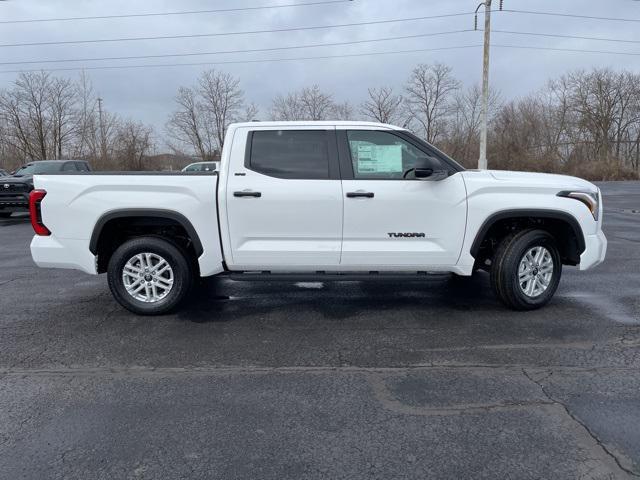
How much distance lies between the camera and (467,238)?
16.3 feet

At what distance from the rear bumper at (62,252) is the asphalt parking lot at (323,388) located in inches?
25.8

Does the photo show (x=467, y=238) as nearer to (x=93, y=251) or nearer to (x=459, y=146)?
(x=93, y=251)

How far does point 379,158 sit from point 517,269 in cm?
188

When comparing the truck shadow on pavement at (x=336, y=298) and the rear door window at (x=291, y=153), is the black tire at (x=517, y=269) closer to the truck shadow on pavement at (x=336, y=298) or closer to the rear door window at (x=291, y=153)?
the truck shadow on pavement at (x=336, y=298)

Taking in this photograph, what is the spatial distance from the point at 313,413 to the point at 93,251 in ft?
10.3

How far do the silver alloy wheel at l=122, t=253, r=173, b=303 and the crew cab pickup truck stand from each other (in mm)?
12

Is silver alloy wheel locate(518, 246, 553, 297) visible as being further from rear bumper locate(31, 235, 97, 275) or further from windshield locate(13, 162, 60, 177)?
windshield locate(13, 162, 60, 177)

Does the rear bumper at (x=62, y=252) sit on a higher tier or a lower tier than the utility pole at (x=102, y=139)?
lower

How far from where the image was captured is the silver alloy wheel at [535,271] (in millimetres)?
5100

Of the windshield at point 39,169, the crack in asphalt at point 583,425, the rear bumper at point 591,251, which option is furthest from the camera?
the windshield at point 39,169

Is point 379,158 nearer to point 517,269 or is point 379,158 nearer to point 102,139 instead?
point 517,269

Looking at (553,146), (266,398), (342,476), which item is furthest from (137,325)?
(553,146)

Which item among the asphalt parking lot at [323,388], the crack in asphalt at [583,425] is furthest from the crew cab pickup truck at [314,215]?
the crack in asphalt at [583,425]

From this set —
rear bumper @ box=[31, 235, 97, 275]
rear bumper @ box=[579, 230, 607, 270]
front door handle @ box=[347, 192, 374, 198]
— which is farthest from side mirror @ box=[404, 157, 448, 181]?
rear bumper @ box=[31, 235, 97, 275]
